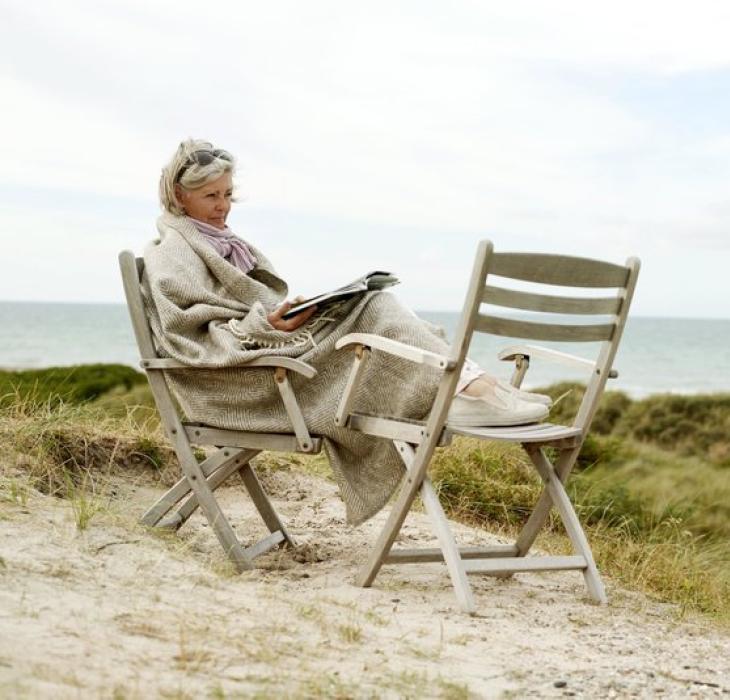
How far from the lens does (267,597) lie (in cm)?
361

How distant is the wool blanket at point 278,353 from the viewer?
4223 mm

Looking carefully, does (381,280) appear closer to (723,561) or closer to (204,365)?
(204,365)

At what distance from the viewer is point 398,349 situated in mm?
3809

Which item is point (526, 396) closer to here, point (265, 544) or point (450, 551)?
point (450, 551)

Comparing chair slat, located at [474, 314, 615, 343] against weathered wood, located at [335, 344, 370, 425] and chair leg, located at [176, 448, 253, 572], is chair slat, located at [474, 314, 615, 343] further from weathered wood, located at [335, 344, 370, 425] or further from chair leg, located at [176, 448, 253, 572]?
chair leg, located at [176, 448, 253, 572]

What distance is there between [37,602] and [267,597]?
77 cm

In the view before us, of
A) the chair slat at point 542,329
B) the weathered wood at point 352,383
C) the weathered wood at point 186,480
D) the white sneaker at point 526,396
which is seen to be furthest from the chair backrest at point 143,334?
the chair slat at point 542,329

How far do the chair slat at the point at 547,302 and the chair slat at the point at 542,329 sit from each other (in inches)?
2.1

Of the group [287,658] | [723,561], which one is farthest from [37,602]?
[723,561]

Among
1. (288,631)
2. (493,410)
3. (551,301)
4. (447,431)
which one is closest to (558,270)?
(551,301)

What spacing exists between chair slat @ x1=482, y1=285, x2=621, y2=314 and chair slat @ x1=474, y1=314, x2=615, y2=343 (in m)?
0.05

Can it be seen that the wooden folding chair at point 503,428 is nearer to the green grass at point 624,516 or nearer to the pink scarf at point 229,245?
the green grass at point 624,516

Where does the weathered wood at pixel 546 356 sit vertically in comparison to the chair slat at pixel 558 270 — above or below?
below

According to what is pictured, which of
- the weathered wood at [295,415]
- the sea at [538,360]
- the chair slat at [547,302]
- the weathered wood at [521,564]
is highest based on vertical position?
the chair slat at [547,302]
